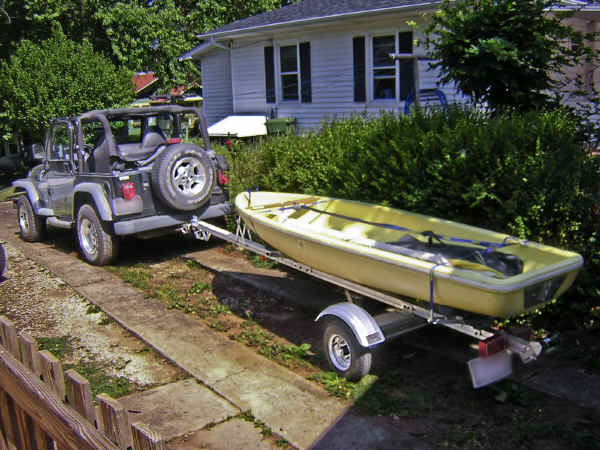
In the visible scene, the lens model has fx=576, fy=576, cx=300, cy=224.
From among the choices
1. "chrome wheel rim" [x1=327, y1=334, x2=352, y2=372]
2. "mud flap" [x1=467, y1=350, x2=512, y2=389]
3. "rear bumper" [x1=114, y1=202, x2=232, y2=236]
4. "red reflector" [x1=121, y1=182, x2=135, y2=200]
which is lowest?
"chrome wheel rim" [x1=327, y1=334, x2=352, y2=372]

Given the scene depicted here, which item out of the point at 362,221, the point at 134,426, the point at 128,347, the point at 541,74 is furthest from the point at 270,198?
the point at 134,426

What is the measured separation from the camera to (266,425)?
4.15 meters

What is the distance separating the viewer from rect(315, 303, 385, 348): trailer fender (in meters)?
4.52

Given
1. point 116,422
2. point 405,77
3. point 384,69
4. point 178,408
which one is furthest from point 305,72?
point 116,422

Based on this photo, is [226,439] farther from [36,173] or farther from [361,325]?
A: [36,173]

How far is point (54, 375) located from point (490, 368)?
292cm

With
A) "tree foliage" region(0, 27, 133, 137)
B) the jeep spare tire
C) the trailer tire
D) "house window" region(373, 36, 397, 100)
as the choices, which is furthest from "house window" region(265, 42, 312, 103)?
the trailer tire

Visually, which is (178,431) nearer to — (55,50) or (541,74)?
(541,74)

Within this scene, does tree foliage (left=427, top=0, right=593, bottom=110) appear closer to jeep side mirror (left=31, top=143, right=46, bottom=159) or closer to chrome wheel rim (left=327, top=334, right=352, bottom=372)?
chrome wheel rim (left=327, top=334, right=352, bottom=372)

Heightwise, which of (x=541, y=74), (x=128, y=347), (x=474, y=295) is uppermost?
(x=541, y=74)

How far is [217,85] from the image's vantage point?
20.4 meters

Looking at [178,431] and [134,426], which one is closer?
[134,426]

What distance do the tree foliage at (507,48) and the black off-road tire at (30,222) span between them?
24.5ft

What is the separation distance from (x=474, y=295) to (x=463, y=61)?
3384 millimetres
